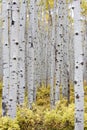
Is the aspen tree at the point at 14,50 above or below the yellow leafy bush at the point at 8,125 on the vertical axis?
above

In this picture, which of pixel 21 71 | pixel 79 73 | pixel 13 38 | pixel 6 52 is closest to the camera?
pixel 79 73

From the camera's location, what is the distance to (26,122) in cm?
738

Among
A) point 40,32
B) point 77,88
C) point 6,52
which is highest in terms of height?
point 40,32

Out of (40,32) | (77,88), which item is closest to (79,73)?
(77,88)

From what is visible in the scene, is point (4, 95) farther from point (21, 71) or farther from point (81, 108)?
point (81, 108)

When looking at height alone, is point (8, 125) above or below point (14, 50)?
below

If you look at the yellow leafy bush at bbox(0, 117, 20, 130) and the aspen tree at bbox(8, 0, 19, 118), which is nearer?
the yellow leafy bush at bbox(0, 117, 20, 130)

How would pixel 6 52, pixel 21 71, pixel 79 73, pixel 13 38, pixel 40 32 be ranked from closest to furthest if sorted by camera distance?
pixel 79 73
pixel 13 38
pixel 6 52
pixel 21 71
pixel 40 32

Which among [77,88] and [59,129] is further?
[59,129]

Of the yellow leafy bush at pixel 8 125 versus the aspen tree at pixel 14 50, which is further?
the aspen tree at pixel 14 50

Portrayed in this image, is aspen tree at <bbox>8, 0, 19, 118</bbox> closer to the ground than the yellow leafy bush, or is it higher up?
higher up

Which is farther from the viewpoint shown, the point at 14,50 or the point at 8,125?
the point at 14,50

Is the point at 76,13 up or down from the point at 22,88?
up

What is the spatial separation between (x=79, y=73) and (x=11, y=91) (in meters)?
2.25
